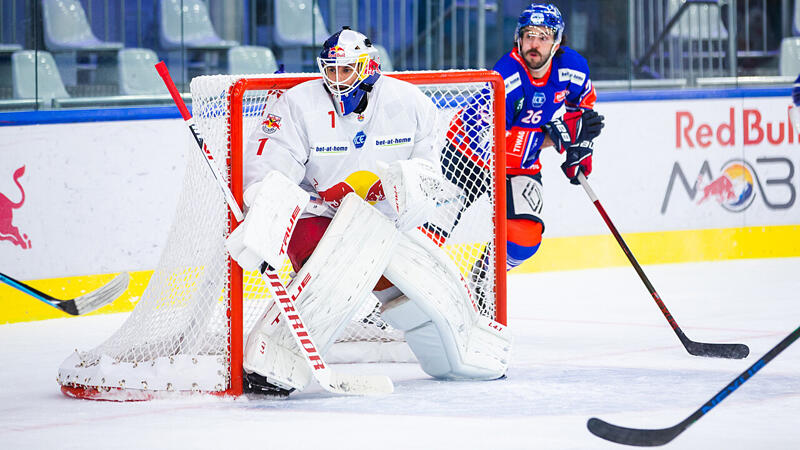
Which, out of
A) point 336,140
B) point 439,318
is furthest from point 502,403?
point 336,140

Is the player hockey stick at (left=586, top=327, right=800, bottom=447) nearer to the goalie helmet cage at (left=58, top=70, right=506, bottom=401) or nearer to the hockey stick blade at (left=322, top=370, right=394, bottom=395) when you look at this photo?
the hockey stick blade at (left=322, top=370, right=394, bottom=395)

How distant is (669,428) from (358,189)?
3.98 ft

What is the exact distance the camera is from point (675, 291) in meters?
5.83

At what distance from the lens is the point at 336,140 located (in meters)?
3.63

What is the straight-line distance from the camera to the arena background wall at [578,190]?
16.8ft

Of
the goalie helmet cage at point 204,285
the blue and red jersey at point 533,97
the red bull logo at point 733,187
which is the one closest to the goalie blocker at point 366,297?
the goalie helmet cage at point 204,285

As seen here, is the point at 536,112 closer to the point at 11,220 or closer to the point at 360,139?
the point at 360,139

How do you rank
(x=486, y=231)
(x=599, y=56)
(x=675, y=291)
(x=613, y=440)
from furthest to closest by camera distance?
(x=599, y=56) → (x=675, y=291) → (x=486, y=231) → (x=613, y=440)

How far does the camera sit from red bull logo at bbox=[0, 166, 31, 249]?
16.4ft

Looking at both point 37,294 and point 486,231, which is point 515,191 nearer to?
point 486,231

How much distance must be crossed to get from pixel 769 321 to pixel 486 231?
1271 mm

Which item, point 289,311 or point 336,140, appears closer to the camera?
point 289,311

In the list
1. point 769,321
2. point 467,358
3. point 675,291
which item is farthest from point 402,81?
point 675,291

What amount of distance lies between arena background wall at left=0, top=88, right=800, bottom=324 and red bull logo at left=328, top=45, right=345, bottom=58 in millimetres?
1889
